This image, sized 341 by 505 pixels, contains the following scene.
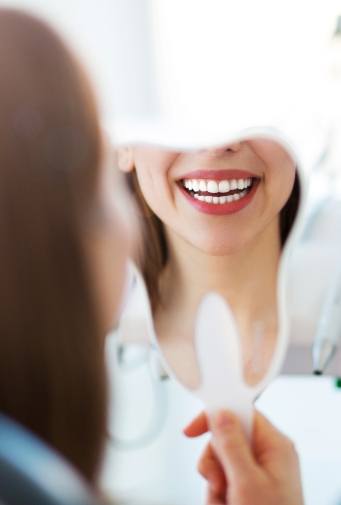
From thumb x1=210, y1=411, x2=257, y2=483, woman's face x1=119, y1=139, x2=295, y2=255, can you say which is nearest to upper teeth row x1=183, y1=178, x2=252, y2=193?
woman's face x1=119, y1=139, x2=295, y2=255

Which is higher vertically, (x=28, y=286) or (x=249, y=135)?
(x=249, y=135)

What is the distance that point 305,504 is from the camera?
47 cm

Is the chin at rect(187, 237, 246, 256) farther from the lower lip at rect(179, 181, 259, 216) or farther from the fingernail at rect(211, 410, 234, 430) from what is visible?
the fingernail at rect(211, 410, 234, 430)

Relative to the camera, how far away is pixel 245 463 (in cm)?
47

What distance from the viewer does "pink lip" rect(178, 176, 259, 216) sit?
0.44 metres

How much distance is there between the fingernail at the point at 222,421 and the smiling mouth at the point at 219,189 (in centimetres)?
20

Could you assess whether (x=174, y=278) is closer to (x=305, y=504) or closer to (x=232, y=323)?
(x=232, y=323)

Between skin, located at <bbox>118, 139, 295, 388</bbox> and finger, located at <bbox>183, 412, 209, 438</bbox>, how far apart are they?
3cm

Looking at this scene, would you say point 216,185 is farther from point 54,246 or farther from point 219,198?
point 54,246

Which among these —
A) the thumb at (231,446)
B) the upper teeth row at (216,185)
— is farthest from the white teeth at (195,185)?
the thumb at (231,446)

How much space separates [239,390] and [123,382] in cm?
11

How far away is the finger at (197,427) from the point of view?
0.48 meters

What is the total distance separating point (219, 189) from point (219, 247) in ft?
0.19

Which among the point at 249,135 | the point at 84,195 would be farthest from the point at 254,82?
the point at 84,195
